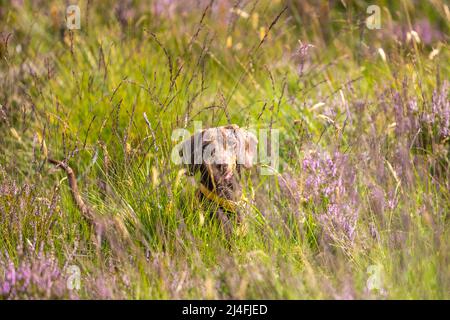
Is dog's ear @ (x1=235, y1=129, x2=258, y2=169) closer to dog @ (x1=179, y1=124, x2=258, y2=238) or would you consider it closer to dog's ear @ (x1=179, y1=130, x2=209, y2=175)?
dog @ (x1=179, y1=124, x2=258, y2=238)

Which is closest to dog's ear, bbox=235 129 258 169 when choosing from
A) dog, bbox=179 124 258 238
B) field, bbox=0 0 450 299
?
dog, bbox=179 124 258 238

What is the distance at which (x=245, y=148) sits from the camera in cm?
278

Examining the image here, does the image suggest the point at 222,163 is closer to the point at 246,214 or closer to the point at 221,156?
the point at 221,156

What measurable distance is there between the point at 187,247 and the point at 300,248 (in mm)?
432

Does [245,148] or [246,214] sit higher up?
[245,148]

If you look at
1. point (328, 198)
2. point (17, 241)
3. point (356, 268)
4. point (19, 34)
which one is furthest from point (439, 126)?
point (19, 34)

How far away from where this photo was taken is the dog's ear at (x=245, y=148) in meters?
2.75

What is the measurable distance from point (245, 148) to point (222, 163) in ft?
0.42

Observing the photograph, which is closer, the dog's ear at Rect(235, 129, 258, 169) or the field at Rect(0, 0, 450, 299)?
the field at Rect(0, 0, 450, 299)

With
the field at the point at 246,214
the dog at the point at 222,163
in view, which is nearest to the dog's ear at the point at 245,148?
the dog at the point at 222,163

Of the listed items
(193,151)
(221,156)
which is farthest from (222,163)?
(193,151)

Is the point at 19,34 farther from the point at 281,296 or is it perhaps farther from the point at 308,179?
the point at 281,296

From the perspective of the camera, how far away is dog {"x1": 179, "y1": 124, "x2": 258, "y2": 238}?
8.89 feet

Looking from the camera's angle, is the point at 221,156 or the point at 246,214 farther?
the point at 246,214
